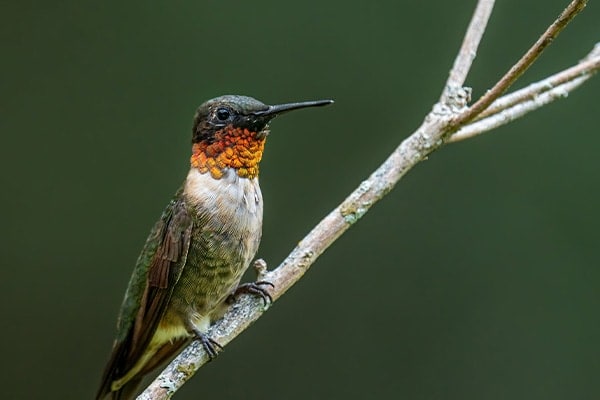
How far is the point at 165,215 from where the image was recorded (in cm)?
226

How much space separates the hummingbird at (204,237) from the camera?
2188mm

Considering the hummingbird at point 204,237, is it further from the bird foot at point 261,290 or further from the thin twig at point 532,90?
the thin twig at point 532,90

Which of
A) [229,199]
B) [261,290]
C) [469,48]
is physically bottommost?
[261,290]

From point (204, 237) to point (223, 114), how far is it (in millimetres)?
331

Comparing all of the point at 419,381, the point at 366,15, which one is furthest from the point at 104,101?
the point at 419,381

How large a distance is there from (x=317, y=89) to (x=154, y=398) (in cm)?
212

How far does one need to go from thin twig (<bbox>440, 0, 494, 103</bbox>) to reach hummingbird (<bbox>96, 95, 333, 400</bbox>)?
18.5 inches

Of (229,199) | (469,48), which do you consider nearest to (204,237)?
(229,199)

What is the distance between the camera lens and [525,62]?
182 cm

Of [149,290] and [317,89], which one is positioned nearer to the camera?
[149,290]

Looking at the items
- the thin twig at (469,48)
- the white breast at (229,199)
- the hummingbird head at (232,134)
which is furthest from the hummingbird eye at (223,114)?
the thin twig at (469,48)

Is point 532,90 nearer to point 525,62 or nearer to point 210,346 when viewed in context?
point 525,62

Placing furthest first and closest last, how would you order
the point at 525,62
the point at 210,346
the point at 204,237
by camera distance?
1. the point at 204,237
2. the point at 210,346
3. the point at 525,62

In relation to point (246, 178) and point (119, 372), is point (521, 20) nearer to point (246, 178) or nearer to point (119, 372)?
point (246, 178)
